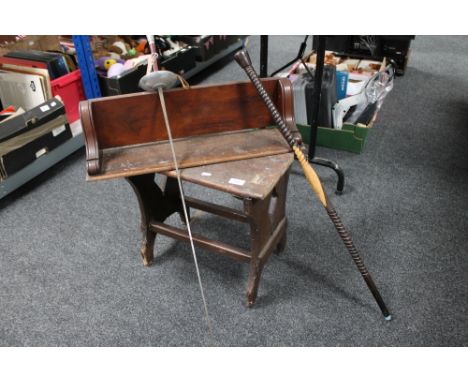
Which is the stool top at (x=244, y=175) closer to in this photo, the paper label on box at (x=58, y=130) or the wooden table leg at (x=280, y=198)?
the wooden table leg at (x=280, y=198)

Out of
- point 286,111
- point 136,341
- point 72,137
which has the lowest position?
point 136,341

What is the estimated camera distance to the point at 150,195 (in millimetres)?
1519

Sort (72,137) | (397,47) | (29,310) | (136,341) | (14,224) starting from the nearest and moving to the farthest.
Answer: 1. (136,341)
2. (29,310)
3. (14,224)
4. (72,137)
5. (397,47)

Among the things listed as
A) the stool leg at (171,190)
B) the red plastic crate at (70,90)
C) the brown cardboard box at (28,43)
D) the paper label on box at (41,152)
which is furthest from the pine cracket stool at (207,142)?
the brown cardboard box at (28,43)

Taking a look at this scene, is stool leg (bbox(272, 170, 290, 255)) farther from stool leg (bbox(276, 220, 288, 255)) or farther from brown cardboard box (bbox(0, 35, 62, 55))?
brown cardboard box (bbox(0, 35, 62, 55))

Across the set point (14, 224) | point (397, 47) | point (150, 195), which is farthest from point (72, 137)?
point (397, 47)

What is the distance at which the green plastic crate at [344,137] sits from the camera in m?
2.28

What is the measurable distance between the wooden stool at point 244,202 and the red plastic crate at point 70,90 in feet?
3.88

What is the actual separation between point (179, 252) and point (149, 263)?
139 millimetres

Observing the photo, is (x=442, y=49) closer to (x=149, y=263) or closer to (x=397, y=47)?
(x=397, y=47)

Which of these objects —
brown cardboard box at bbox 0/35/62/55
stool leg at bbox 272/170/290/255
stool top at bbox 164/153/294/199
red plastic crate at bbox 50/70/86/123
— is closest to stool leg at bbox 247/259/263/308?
stool leg at bbox 272/170/290/255

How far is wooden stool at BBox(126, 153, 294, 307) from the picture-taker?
1.11m

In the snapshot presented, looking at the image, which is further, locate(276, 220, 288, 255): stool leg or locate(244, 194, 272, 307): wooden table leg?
locate(276, 220, 288, 255): stool leg

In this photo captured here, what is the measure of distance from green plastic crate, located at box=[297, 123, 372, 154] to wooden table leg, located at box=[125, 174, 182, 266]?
109 centimetres
